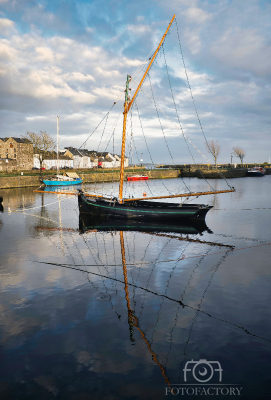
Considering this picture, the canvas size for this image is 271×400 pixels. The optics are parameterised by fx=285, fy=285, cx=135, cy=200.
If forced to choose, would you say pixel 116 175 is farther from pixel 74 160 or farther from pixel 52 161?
pixel 74 160

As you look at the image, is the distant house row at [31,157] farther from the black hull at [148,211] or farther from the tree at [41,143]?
the black hull at [148,211]

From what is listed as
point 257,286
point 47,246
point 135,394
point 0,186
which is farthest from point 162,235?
point 0,186

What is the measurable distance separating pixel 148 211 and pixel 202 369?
2086cm

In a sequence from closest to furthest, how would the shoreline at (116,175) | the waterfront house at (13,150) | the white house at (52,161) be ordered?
1. the shoreline at (116,175)
2. the waterfront house at (13,150)
3. the white house at (52,161)

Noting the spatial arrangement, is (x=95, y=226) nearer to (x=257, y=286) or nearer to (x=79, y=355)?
(x=257, y=286)

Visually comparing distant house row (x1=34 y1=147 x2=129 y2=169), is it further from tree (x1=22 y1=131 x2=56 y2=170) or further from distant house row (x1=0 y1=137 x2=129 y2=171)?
tree (x1=22 y1=131 x2=56 y2=170)

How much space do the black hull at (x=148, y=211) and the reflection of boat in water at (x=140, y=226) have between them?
51cm

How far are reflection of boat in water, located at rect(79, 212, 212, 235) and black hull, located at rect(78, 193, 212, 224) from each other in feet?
1.67

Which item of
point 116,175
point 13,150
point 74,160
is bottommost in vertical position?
point 116,175

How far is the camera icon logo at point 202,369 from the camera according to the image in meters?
7.56

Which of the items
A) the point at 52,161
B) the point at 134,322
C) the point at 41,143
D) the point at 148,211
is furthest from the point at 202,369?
the point at 52,161

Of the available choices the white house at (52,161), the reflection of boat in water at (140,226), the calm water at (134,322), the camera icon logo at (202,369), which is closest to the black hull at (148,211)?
the reflection of boat in water at (140,226)

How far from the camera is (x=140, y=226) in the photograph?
91.7 ft

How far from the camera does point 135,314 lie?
1058 centimetres
